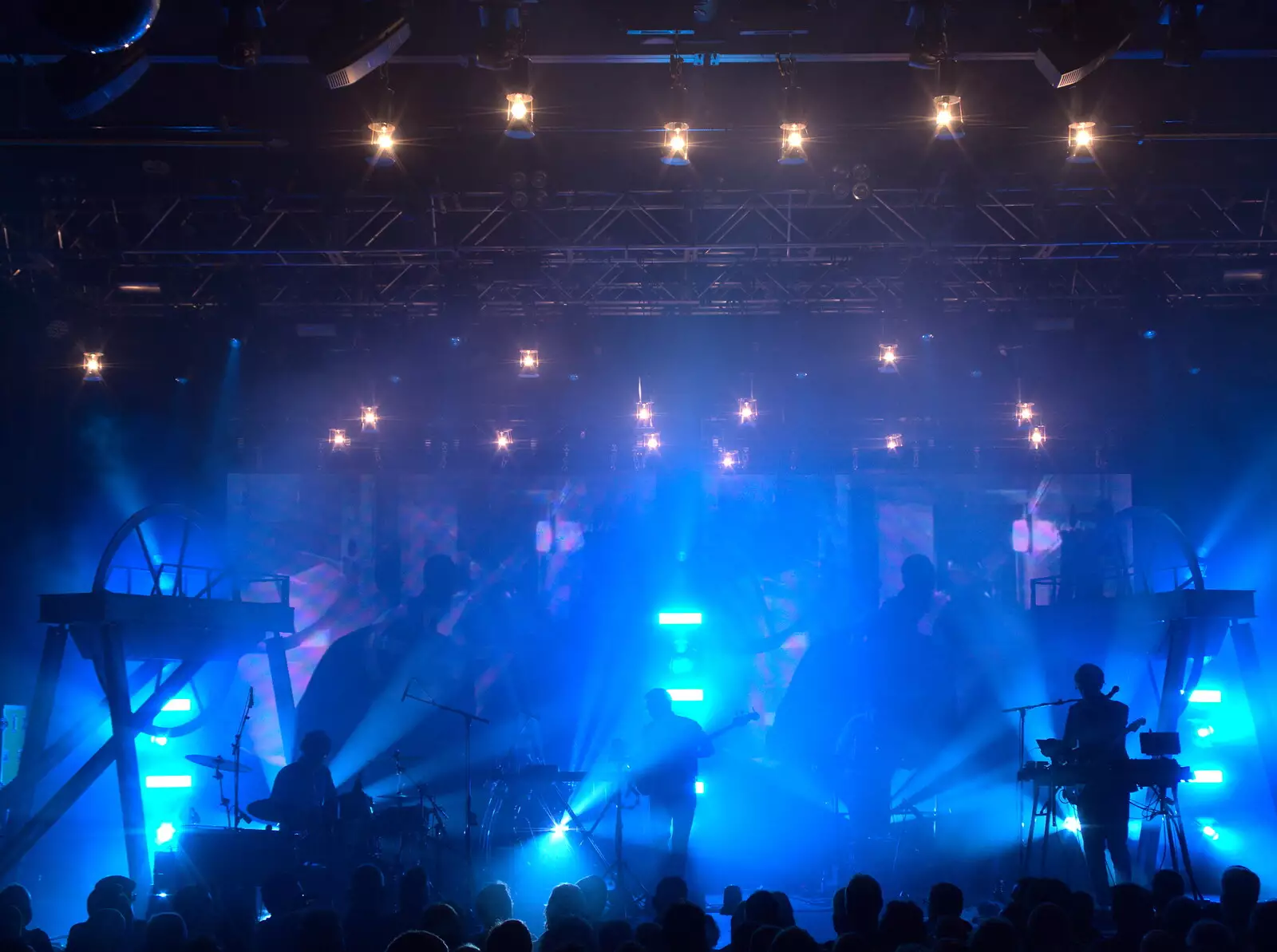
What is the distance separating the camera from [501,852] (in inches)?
460

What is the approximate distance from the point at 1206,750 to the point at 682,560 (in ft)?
25.7

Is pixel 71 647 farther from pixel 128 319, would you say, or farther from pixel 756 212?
pixel 756 212

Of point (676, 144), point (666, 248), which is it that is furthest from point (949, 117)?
point (666, 248)

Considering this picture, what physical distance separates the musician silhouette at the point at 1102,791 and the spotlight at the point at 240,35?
8.01 metres

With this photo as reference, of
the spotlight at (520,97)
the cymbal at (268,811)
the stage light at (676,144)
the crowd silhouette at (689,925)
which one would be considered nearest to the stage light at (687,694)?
the cymbal at (268,811)

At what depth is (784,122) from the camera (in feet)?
33.9

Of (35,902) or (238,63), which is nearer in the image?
(238,63)

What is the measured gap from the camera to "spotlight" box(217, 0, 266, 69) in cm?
736

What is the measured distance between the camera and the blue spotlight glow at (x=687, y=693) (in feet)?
57.4

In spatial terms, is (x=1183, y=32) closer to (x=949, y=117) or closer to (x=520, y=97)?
(x=949, y=117)

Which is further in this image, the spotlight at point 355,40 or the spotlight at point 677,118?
the spotlight at point 677,118

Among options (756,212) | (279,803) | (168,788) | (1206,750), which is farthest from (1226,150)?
(168,788)

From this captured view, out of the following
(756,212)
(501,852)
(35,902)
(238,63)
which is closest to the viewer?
(238,63)

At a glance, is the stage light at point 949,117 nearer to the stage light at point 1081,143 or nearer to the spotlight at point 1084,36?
the stage light at point 1081,143
